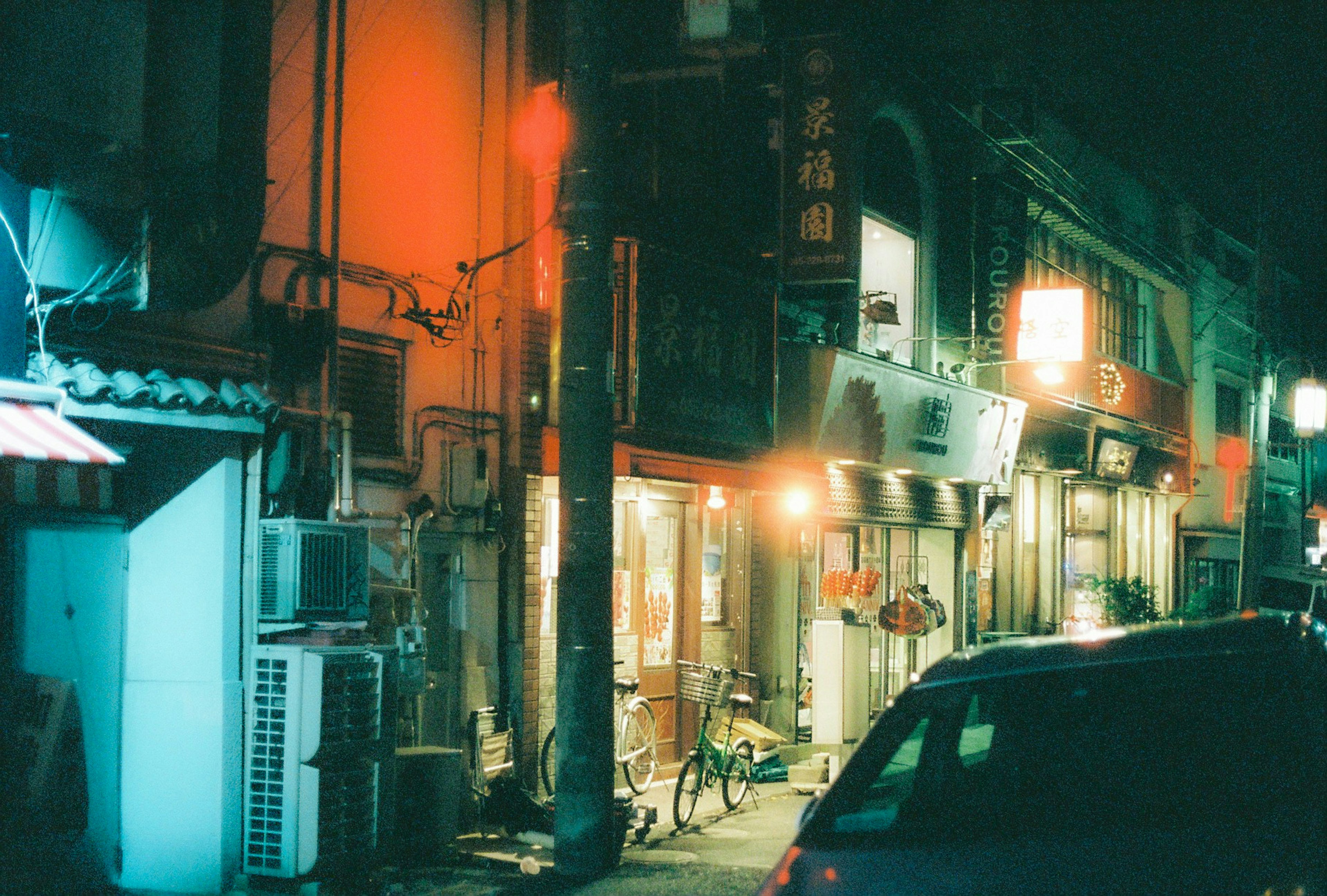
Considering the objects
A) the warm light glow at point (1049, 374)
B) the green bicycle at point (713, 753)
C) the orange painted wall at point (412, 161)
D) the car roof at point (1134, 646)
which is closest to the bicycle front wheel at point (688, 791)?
the green bicycle at point (713, 753)

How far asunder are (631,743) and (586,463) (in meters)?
4.52

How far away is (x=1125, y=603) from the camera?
21.2m

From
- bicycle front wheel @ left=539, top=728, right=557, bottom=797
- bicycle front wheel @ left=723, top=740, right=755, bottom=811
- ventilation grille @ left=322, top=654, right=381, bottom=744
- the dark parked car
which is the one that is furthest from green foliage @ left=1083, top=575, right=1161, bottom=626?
the dark parked car

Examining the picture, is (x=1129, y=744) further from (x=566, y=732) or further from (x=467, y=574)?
(x=467, y=574)

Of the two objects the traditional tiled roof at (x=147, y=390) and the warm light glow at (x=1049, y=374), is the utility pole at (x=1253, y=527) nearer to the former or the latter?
the warm light glow at (x=1049, y=374)

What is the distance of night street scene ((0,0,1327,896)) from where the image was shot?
414 centimetres

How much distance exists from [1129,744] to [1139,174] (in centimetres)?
2527

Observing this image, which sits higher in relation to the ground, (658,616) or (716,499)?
(716,499)

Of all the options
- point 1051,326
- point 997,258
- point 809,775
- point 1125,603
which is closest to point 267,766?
point 809,775

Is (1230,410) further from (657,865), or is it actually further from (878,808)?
(878,808)

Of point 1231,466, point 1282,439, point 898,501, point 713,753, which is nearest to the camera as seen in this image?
point 713,753

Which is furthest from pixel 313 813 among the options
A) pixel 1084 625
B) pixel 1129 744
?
pixel 1084 625

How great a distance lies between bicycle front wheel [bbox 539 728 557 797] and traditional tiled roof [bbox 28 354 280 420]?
181 inches

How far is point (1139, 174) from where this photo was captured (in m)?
26.2
